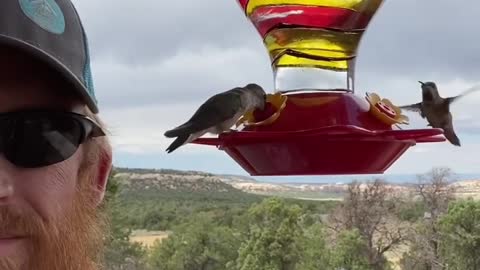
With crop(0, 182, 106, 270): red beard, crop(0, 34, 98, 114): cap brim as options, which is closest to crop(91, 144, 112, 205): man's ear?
crop(0, 182, 106, 270): red beard

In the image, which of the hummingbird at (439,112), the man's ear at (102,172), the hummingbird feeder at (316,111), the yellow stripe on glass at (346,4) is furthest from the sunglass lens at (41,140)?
the hummingbird at (439,112)

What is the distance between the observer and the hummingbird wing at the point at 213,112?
31.9 inches

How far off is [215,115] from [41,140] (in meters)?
0.25

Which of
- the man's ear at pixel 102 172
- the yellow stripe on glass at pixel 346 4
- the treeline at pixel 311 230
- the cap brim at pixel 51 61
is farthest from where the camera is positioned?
the treeline at pixel 311 230

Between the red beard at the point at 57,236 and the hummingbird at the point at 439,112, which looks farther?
the hummingbird at the point at 439,112

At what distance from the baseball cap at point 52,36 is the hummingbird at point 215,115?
128 millimetres

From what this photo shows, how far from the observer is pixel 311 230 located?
3658mm

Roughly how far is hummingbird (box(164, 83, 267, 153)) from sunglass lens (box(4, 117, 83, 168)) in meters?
0.15

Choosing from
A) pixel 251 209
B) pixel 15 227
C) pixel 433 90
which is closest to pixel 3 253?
pixel 15 227

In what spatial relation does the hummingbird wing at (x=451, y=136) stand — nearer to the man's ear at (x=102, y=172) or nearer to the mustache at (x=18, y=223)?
the man's ear at (x=102, y=172)

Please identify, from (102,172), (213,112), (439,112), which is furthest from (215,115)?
(439,112)

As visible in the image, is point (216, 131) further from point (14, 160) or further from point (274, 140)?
point (14, 160)

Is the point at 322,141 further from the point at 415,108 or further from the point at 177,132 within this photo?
the point at 415,108

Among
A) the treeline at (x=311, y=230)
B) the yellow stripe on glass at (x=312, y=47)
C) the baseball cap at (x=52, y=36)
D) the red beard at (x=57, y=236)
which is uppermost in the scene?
the yellow stripe on glass at (x=312, y=47)
